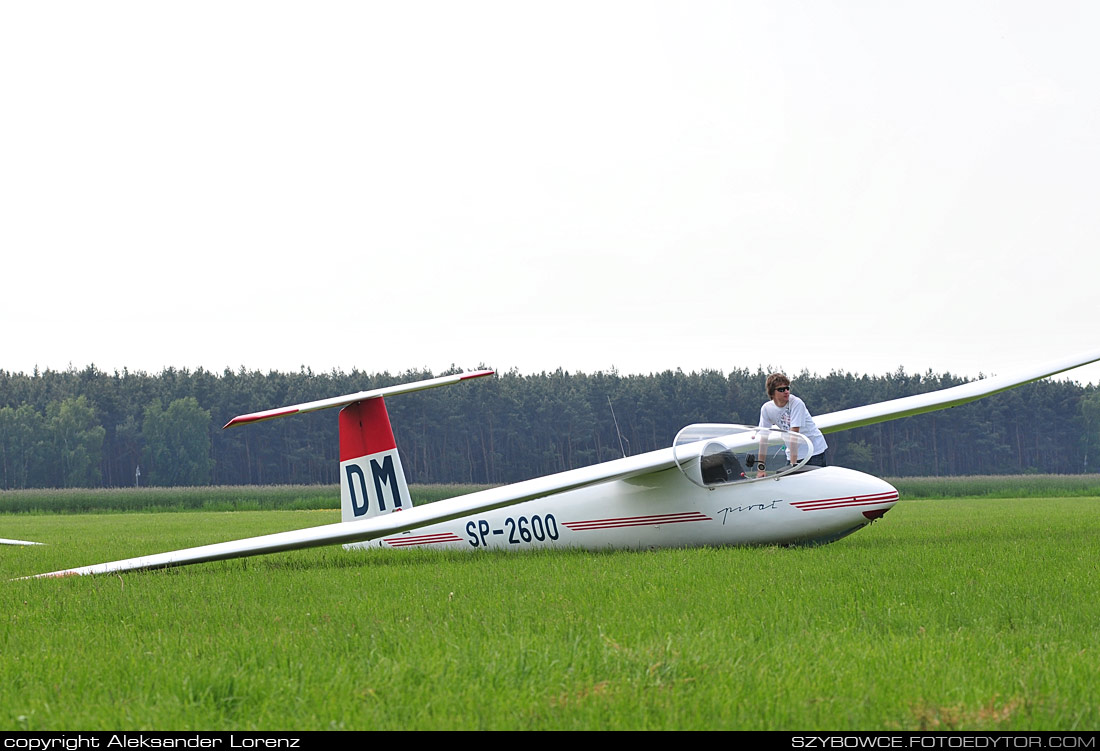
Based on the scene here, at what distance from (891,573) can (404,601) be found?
3992mm

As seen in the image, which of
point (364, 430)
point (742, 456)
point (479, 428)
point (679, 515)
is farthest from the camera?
point (479, 428)

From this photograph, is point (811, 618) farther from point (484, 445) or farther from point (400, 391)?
point (484, 445)

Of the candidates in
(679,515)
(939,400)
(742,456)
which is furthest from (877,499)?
(939,400)

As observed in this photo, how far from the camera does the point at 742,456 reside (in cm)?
1195

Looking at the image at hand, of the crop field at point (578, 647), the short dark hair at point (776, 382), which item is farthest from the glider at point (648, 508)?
the crop field at point (578, 647)

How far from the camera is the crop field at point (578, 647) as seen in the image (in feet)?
13.4

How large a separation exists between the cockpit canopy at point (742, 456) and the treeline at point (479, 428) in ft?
297

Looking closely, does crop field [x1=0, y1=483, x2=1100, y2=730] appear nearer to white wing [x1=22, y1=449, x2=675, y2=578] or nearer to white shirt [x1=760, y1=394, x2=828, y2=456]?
white wing [x1=22, y1=449, x2=675, y2=578]

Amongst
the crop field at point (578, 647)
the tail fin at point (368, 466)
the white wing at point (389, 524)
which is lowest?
the crop field at point (578, 647)

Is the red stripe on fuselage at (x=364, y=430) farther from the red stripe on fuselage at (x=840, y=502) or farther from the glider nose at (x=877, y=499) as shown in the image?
the glider nose at (x=877, y=499)

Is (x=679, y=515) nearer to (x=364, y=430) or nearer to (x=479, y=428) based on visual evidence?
(x=364, y=430)

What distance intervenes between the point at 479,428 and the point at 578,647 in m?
105

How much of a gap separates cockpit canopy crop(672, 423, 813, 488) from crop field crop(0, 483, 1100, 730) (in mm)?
1807

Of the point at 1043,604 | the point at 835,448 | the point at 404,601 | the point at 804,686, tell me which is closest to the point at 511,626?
the point at 404,601
